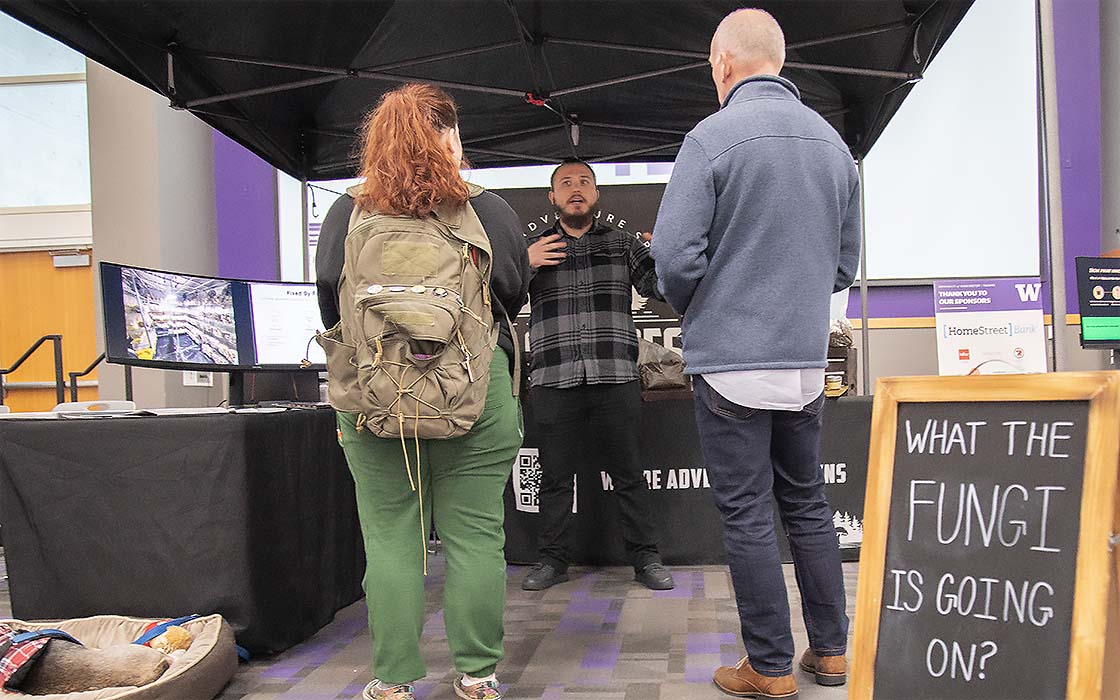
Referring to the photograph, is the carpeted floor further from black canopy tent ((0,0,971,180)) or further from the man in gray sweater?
black canopy tent ((0,0,971,180))

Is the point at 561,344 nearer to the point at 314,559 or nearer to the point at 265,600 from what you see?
the point at 314,559

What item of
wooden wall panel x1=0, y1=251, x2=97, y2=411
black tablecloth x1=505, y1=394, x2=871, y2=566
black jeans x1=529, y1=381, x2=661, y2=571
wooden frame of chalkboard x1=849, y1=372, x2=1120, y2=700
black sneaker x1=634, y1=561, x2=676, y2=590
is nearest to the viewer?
wooden frame of chalkboard x1=849, y1=372, x2=1120, y2=700

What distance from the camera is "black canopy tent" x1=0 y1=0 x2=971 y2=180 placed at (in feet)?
11.0

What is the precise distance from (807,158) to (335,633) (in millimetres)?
2014

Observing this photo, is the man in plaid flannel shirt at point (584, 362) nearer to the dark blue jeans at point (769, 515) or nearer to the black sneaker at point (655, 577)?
the black sneaker at point (655, 577)

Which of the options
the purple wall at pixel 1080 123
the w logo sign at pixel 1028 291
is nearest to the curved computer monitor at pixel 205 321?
the w logo sign at pixel 1028 291

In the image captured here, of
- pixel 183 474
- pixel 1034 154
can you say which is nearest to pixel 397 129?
pixel 183 474

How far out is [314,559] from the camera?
2.79 m

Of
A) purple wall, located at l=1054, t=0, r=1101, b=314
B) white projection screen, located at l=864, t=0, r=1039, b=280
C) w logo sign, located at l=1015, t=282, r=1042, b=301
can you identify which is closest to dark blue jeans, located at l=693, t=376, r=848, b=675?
w logo sign, located at l=1015, t=282, r=1042, b=301

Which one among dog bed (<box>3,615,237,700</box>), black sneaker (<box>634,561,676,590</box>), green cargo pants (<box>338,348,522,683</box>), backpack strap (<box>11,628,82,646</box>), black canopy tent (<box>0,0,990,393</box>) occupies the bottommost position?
black sneaker (<box>634,561,676,590</box>)

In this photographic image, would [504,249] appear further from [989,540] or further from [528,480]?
[528,480]

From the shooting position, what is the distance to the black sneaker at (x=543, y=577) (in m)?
3.38

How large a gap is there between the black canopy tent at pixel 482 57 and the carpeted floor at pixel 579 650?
211cm

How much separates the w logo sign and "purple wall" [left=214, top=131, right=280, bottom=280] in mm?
4976
